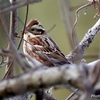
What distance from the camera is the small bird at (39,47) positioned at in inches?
105

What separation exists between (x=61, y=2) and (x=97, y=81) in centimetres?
32

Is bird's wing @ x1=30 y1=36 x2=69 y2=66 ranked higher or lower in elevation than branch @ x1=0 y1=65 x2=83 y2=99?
lower

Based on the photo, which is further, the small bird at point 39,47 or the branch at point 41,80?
the small bird at point 39,47

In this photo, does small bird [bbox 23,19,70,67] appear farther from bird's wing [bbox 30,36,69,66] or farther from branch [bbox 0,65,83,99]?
branch [bbox 0,65,83,99]

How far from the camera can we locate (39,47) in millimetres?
2803

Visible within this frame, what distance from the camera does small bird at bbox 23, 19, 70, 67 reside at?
2676 mm

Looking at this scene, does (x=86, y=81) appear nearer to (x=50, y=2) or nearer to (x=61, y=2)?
(x=61, y=2)

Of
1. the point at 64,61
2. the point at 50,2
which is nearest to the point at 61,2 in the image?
the point at 64,61

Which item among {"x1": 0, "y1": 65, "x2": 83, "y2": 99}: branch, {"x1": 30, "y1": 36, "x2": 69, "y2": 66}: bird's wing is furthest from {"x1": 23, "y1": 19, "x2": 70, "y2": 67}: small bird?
{"x1": 0, "y1": 65, "x2": 83, "y2": 99}: branch

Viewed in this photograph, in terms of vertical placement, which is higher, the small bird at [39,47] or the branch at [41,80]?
the branch at [41,80]

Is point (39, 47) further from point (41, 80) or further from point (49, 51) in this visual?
point (41, 80)

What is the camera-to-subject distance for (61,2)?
125 centimetres

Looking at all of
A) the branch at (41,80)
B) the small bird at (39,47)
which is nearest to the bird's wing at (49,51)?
the small bird at (39,47)

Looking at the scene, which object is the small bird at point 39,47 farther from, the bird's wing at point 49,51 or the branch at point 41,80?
the branch at point 41,80
